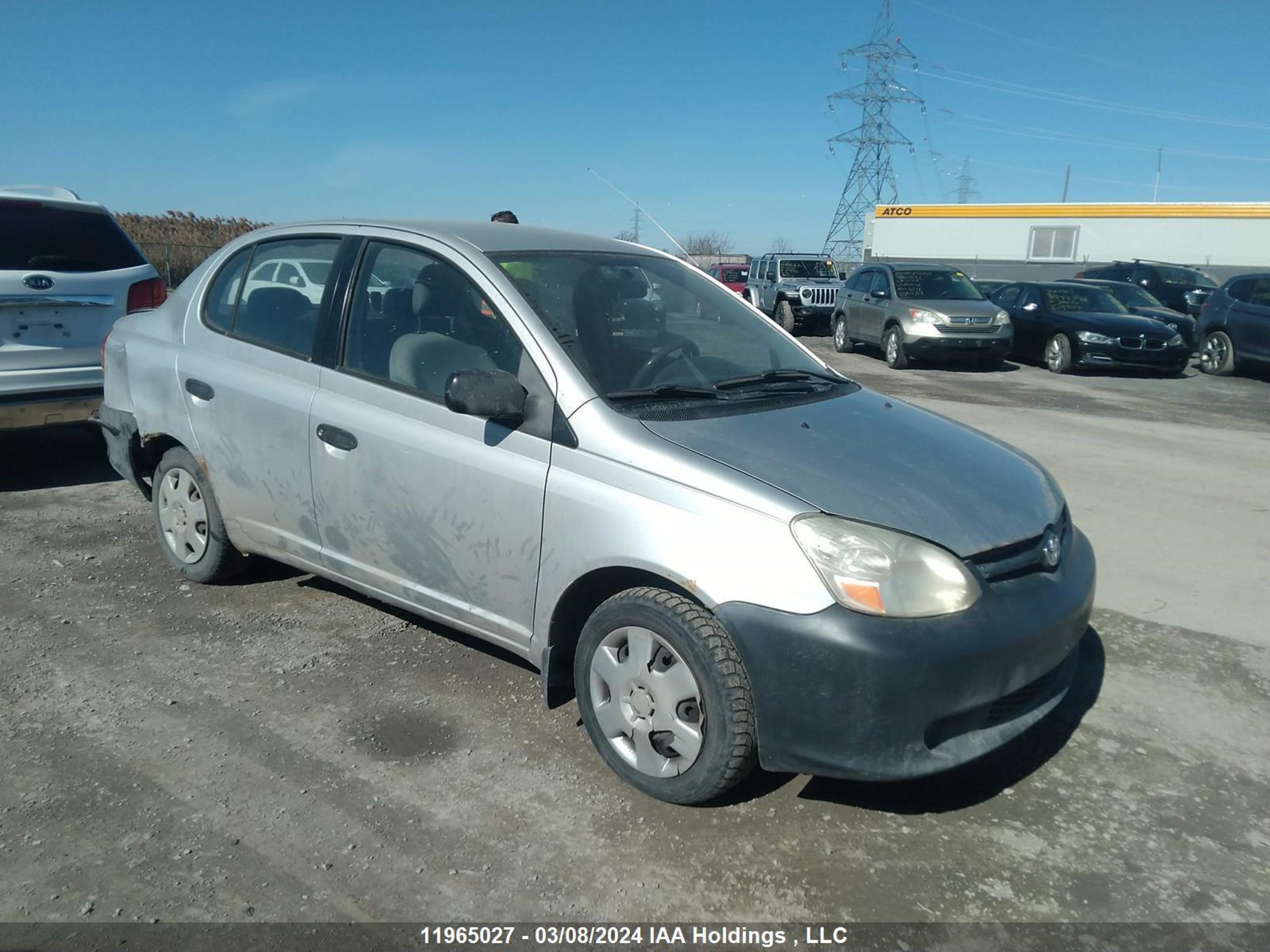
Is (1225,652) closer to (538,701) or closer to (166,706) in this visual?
(538,701)

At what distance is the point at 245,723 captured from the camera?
375 centimetres

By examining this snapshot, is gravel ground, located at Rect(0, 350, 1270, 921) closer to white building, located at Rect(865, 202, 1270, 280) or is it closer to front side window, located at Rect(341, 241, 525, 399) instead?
front side window, located at Rect(341, 241, 525, 399)

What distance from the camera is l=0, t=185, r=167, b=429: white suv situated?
21.0 ft

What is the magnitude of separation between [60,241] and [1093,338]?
14003 millimetres

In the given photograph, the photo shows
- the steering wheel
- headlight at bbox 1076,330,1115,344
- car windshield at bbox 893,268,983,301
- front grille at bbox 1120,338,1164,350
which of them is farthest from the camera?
car windshield at bbox 893,268,983,301

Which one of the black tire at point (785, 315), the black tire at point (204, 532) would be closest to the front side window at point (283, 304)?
the black tire at point (204, 532)

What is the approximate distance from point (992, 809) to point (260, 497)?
3160 mm

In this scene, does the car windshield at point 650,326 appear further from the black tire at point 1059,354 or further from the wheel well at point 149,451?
the black tire at point 1059,354

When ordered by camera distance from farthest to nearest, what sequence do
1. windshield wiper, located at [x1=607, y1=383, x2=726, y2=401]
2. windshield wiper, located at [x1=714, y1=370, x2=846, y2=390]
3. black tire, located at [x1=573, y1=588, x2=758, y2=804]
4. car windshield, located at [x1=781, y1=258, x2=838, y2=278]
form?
car windshield, located at [x1=781, y1=258, x2=838, y2=278], windshield wiper, located at [x1=714, y1=370, x2=846, y2=390], windshield wiper, located at [x1=607, y1=383, x2=726, y2=401], black tire, located at [x1=573, y1=588, x2=758, y2=804]

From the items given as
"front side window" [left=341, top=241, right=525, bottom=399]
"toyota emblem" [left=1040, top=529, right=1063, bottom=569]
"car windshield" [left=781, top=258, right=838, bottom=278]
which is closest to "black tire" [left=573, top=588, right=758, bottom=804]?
"front side window" [left=341, top=241, right=525, bottom=399]

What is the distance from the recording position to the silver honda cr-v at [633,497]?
2896mm

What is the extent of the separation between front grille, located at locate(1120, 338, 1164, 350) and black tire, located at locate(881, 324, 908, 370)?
325 cm

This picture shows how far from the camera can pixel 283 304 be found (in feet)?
14.8

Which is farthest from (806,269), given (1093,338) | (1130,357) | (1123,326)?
(1130,357)
